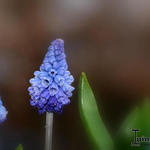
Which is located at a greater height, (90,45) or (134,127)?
A: (90,45)

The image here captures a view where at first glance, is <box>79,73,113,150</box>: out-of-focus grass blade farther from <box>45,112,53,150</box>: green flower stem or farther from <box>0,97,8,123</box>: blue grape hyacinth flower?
<box>0,97,8,123</box>: blue grape hyacinth flower

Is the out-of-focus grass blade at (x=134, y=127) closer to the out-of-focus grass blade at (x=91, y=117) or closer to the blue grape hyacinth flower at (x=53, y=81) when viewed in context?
the out-of-focus grass blade at (x=91, y=117)

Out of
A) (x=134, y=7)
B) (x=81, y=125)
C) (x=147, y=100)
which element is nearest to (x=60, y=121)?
(x=81, y=125)

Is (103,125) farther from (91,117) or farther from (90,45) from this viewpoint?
(90,45)

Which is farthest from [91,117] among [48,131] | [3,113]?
[3,113]

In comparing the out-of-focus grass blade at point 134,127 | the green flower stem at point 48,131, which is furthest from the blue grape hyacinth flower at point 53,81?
A: the out-of-focus grass blade at point 134,127

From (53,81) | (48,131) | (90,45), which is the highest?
(90,45)

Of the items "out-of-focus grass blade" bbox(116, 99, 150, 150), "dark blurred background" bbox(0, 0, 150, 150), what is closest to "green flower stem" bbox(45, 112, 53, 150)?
"dark blurred background" bbox(0, 0, 150, 150)
